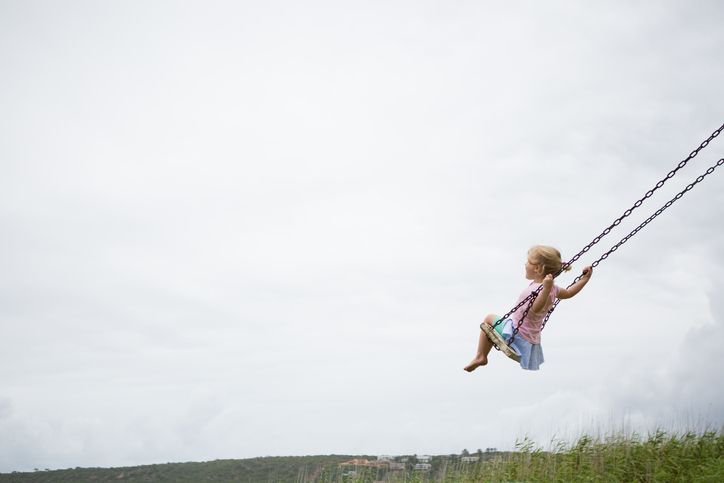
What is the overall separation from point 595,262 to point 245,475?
29734 mm

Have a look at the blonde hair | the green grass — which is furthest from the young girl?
the green grass

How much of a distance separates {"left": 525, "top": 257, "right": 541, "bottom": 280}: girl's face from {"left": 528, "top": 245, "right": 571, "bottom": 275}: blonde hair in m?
0.06

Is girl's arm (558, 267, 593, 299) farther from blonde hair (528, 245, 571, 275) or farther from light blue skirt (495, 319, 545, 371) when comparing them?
light blue skirt (495, 319, 545, 371)

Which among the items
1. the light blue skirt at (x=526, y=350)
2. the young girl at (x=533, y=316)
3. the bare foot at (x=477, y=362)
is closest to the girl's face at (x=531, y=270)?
the young girl at (x=533, y=316)

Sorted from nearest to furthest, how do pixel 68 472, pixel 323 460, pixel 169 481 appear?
pixel 323 460 → pixel 169 481 → pixel 68 472

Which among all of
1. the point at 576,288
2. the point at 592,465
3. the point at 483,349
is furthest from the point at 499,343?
the point at 592,465

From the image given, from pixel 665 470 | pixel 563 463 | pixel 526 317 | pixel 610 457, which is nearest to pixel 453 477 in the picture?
pixel 563 463

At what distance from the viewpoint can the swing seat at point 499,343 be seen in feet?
27.3

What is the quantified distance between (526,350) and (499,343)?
41 centimetres

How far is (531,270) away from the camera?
8.51m

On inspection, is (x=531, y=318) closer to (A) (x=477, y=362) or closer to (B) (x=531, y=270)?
(B) (x=531, y=270)

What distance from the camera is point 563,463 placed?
46.7ft

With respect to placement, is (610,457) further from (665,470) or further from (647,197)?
(647,197)

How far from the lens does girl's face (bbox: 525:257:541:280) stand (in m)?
8.41
